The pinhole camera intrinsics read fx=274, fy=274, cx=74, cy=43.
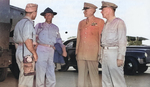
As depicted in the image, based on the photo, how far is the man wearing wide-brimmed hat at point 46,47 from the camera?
5945mm

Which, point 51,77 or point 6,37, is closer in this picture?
point 51,77

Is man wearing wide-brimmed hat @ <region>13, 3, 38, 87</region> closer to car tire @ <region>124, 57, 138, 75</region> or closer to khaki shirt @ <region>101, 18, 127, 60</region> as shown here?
khaki shirt @ <region>101, 18, 127, 60</region>

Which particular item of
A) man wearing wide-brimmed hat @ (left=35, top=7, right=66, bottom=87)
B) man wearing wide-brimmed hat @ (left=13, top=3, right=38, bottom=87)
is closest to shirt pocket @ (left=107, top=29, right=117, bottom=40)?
Answer: man wearing wide-brimmed hat @ (left=13, top=3, right=38, bottom=87)

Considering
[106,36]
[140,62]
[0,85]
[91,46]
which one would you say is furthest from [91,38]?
[140,62]

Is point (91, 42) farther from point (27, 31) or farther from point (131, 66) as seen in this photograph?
point (131, 66)

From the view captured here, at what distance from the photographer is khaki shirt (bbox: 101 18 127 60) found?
4.64 m

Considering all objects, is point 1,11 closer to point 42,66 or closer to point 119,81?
point 42,66

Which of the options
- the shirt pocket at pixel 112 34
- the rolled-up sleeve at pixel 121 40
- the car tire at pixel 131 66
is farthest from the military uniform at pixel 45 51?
the car tire at pixel 131 66

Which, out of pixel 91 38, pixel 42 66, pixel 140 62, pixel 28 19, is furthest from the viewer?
pixel 140 62

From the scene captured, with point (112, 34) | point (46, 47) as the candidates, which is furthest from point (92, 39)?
point (46, 47)

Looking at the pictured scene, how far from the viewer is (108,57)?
15.6 ft

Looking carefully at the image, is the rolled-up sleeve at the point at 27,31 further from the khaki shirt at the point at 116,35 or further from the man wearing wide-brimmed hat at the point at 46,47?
the man wearing wide-brimmed hat at the point at 46,47

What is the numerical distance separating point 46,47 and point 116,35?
6.04 feet

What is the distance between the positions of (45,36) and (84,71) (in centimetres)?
119
